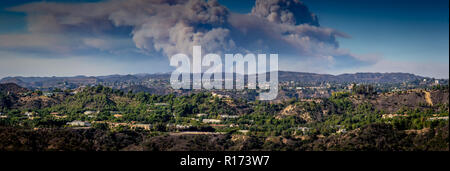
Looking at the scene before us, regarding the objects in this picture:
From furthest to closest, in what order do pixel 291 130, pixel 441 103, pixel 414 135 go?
→ pixel 441 103 → pixel 291 130 → pixel 414 135
